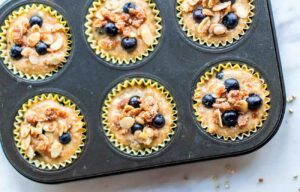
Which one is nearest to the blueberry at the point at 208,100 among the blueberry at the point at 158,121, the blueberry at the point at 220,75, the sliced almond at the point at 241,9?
the blueberry at the point at 220,75

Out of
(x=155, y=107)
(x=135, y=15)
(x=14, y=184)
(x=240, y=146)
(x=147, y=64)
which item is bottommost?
(x=14, y=184)

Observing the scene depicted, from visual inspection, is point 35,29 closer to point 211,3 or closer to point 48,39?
point 48,39

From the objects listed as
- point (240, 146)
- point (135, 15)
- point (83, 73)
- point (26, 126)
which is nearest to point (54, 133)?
point (26, 126)

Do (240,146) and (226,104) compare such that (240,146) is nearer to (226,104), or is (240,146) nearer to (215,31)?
(226,104)

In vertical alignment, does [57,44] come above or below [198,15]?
below

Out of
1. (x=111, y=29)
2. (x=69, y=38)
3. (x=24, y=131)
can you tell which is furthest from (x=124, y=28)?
(x=24, y=131)

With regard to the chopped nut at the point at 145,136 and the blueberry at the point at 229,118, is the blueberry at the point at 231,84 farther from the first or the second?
the chopped nut at the point at 145,136
